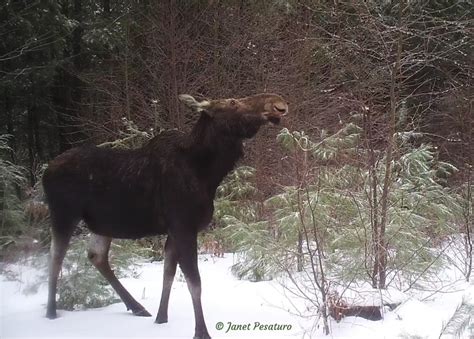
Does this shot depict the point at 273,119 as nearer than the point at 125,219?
Yes

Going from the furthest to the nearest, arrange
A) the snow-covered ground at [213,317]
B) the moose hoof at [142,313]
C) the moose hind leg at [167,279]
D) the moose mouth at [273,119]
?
the moose hoof at [142,313] < the moose hind leg at [167,279] < the snow-covered ground at [213,317] < the moose mouth at [273,119]

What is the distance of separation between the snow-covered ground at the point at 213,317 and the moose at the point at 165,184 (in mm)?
234

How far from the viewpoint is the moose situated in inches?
170

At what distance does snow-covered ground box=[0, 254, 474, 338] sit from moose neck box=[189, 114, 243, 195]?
1.21 metres

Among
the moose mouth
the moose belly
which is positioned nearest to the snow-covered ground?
the moose belly

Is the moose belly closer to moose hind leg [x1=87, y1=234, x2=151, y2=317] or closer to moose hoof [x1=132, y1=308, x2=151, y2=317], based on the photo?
moose hind leg [x1=87, y1=234, x2=151, y2=317]

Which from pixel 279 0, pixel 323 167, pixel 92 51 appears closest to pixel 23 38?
pixel 92 51

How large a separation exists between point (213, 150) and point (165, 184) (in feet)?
1.56

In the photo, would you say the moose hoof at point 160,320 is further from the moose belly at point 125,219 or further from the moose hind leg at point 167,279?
the moose belly at point 125,219

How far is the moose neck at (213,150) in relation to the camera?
446cm

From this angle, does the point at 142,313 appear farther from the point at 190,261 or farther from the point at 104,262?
the point at 190,261

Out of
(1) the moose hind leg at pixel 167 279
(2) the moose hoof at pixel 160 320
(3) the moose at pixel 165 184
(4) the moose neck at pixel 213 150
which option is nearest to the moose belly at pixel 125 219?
(3) the moose at pixel 165 184

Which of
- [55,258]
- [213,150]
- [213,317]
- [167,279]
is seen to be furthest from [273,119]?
[55,258]

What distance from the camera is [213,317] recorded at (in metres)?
4.85
